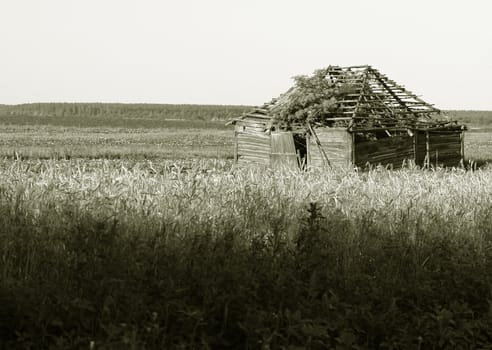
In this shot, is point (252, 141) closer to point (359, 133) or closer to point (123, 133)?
point (359, 133)

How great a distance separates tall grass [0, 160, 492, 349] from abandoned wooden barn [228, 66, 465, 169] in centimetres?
1561

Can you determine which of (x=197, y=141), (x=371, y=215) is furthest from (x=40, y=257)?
(x=197, y=141)

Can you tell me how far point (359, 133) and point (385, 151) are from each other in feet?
4.56

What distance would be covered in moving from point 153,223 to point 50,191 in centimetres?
140

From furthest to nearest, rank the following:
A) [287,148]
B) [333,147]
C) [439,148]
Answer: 1. [439,148]
2. [287,148]
3. [333,147]

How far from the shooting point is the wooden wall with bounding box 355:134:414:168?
2322 centimetres

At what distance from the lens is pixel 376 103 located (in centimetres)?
2544

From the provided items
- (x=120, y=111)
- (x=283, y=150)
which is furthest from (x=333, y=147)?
(x=120, y=111)

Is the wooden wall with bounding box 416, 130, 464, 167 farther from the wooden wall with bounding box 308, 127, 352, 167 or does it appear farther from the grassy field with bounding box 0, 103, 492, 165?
the wooden wall with bounding box 308, 127, 352, 167

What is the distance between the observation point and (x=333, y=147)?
23312mm

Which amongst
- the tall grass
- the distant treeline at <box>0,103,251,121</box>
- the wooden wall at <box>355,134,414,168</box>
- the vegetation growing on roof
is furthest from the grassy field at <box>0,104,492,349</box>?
the distant treeline at <box>0,103,251,121</box>

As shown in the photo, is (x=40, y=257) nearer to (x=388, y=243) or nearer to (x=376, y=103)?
(x=388, y=243)

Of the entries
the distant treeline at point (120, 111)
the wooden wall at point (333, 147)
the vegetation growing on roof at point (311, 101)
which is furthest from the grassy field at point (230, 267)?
the distant treeline at point (120, 111)

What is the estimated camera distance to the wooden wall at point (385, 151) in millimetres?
23219
